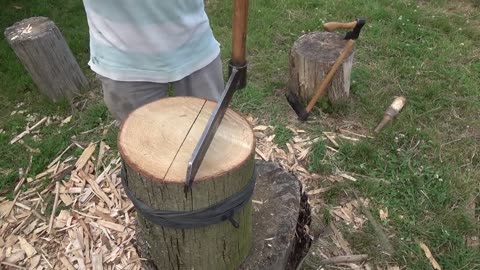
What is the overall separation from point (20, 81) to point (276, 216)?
3.07 m

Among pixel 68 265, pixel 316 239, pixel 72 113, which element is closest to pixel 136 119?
pixel 68 265

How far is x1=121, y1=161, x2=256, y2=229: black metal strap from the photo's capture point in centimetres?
166

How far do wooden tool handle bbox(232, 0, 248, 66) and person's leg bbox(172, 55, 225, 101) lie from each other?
629mm

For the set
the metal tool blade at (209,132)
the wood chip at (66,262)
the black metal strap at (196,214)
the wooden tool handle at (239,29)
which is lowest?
the wood chip at (66,262)

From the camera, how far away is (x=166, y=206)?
1.66 metres

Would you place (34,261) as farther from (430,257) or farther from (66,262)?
(430,257)

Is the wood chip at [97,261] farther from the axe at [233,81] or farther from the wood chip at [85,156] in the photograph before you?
the axe at [233,81]

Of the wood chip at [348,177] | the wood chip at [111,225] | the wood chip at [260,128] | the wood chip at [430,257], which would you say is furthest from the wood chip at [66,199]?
the wood chip at [430,257]

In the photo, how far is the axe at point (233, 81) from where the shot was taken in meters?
1.53

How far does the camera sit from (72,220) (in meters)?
2.90

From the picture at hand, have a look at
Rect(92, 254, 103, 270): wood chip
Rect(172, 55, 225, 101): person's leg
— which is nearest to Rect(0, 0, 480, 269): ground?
Rect(92, 254, 103, 270): wood chip

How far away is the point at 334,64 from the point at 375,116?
22.8 inches

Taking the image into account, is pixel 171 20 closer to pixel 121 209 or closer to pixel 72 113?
pixel 121 209

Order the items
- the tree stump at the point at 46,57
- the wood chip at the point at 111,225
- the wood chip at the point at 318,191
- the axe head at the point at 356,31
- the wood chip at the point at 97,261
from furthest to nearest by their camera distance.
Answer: the tree stump at the point at 46,57
the axe head at the point at 356,31
the wood chip at the point at 318,191
the wood chip at the point at 111,225
the wood chip at the point at 97,261
